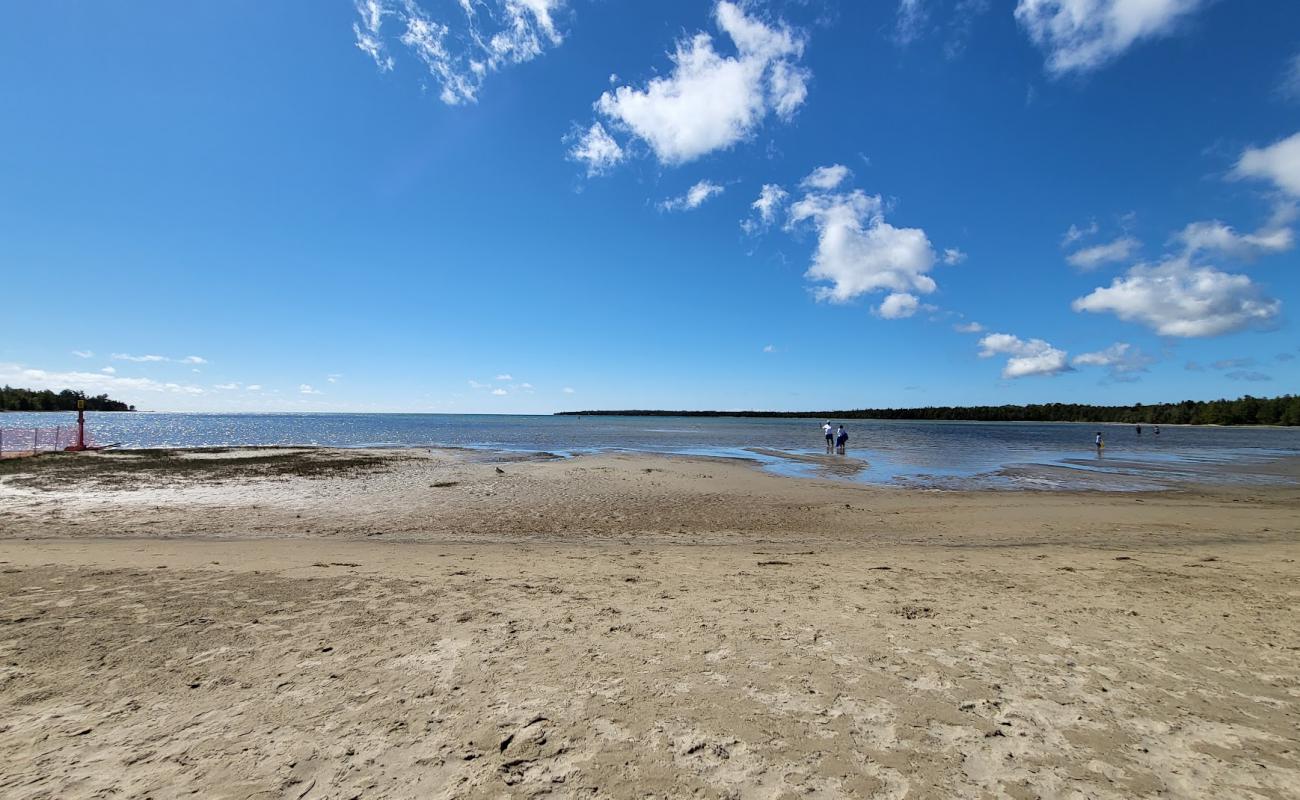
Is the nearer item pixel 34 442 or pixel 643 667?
pixel 643 667

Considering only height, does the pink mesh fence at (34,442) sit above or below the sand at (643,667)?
above

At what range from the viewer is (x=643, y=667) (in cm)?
516

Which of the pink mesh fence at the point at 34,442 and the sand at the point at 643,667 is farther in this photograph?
the pink mesh fence at the point at 34,442

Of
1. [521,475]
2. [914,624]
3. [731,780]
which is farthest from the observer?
[521,475]

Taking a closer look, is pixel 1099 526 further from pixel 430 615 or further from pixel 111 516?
pixel 111 516

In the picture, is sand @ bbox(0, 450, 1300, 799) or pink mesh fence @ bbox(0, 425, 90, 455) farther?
pink mesh fence @ bbox(0, 425, 90, 455)

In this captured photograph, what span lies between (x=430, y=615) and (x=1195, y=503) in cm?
2417

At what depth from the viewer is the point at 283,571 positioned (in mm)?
8695

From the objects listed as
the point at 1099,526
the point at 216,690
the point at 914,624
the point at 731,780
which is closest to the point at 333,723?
the point at 216,690

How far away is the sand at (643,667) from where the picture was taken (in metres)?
3.63

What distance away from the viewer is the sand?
3.63 m

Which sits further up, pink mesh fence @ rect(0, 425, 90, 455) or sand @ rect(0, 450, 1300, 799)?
pink mesh fence @ rect(0, 425, 90, 455)

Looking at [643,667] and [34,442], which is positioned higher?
[34,442]

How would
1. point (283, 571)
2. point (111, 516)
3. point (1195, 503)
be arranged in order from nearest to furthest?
point (283, 571) → point (111, 516) → point (1195, 503)
